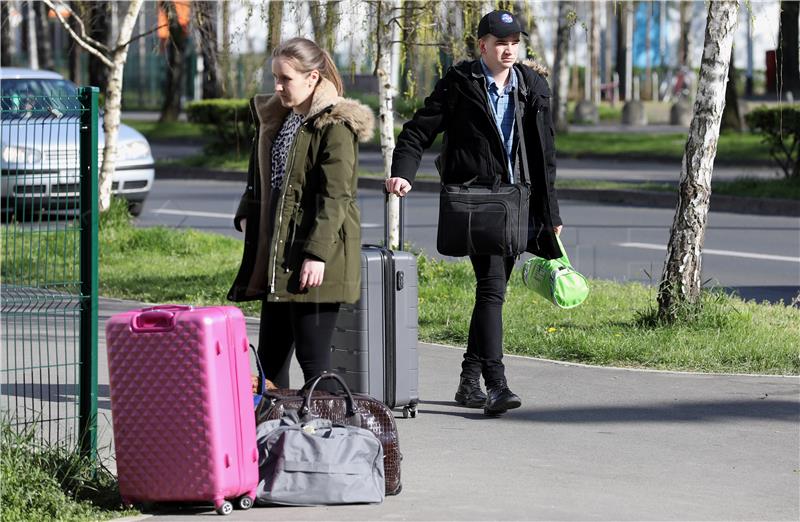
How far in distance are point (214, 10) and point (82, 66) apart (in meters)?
39.1

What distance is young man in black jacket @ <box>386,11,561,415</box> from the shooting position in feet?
21.3

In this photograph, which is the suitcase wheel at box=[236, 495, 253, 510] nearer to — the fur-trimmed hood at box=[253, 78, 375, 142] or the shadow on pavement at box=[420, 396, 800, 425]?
the fur-trimmed hood at box=[253, 78, 375, 142]

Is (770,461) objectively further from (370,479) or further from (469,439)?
(370,479)

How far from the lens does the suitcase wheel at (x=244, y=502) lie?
15.9 ft

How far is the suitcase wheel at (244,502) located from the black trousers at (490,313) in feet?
6.55

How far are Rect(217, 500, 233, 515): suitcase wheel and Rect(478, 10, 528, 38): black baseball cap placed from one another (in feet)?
8.83

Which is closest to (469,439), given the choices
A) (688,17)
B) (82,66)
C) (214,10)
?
(214,10)

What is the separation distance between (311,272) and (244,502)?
0.94 meters

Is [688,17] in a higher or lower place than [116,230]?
higher

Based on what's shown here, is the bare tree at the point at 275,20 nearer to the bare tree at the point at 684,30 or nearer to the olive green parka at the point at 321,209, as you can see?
the olive green parka at the point at 321,209

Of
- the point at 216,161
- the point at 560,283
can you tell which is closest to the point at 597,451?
the point at 560,283

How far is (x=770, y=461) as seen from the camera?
5738 millimetres

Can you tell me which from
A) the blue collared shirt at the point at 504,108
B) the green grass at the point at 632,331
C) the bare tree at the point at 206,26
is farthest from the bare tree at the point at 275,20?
the blue collared shirt at the point at 504,108

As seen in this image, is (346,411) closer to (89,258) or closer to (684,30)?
(89,258)
